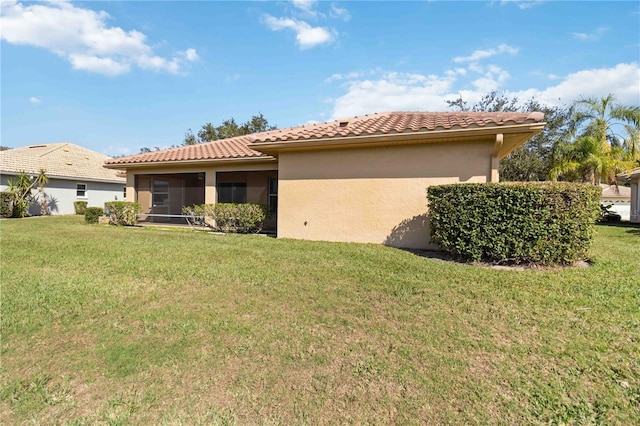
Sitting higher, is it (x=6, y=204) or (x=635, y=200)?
(x=635, y=200)

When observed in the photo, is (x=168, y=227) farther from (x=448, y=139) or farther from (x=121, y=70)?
(x=448, y=139)

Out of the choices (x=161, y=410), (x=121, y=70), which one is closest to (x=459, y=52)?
(x=161, y=410)

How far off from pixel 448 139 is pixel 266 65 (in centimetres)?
1040

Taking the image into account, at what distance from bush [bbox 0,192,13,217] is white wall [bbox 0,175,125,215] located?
1892 mm

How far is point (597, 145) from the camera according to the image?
61.3ft

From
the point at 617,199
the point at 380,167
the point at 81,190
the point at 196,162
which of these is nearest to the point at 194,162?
the point at 196,162

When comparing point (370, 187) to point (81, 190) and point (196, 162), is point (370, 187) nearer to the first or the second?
point (196, 162)

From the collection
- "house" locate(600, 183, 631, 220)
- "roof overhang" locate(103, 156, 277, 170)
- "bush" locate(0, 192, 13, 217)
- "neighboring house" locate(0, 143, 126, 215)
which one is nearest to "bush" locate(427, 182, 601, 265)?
"roof overhang" locate(103, 156, 277, 170)

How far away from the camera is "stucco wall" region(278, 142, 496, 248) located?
781 cm

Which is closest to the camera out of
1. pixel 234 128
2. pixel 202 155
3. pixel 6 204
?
pixel 202 155

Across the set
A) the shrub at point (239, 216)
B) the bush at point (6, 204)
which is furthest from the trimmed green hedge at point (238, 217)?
the bush at point (6, 204)

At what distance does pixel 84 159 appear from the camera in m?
25.7

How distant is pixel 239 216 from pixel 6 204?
55.1ft

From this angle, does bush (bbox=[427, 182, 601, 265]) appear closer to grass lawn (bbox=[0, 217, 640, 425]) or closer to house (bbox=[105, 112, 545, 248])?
grass lawn (bbox=[0, 217, 640, 425])
